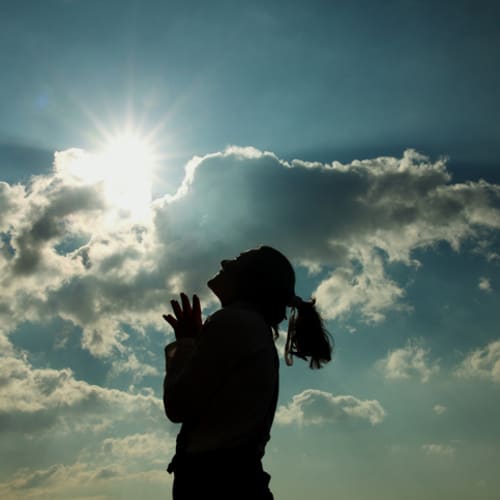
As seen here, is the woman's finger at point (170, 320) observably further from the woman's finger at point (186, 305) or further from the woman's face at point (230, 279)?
the woman's face at point (230, 279)

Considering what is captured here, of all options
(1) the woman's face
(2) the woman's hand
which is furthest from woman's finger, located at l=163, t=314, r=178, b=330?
(1) the woman's face

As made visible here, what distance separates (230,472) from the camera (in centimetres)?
475

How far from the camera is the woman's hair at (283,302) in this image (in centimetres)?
569

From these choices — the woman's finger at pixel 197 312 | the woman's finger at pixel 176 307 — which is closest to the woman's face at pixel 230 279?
the woman's finger at pixel 197 312

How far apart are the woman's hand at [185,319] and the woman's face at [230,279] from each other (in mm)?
254

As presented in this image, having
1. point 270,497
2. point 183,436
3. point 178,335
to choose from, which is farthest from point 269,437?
point 178,335

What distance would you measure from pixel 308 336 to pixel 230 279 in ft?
3.84

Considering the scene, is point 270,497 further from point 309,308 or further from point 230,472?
point 309,308

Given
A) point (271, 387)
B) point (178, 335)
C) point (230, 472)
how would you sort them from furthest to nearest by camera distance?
point (178, 335) → point (271, 387) → point (230, 472)

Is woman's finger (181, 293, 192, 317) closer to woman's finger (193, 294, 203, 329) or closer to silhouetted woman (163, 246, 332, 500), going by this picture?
woman's finger (193, 294, 203, 329)

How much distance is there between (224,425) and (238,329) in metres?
0.87

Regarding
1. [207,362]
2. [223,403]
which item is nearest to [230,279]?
[207,362]

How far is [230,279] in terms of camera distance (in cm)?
573

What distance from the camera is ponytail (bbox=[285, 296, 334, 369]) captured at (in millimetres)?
6109
